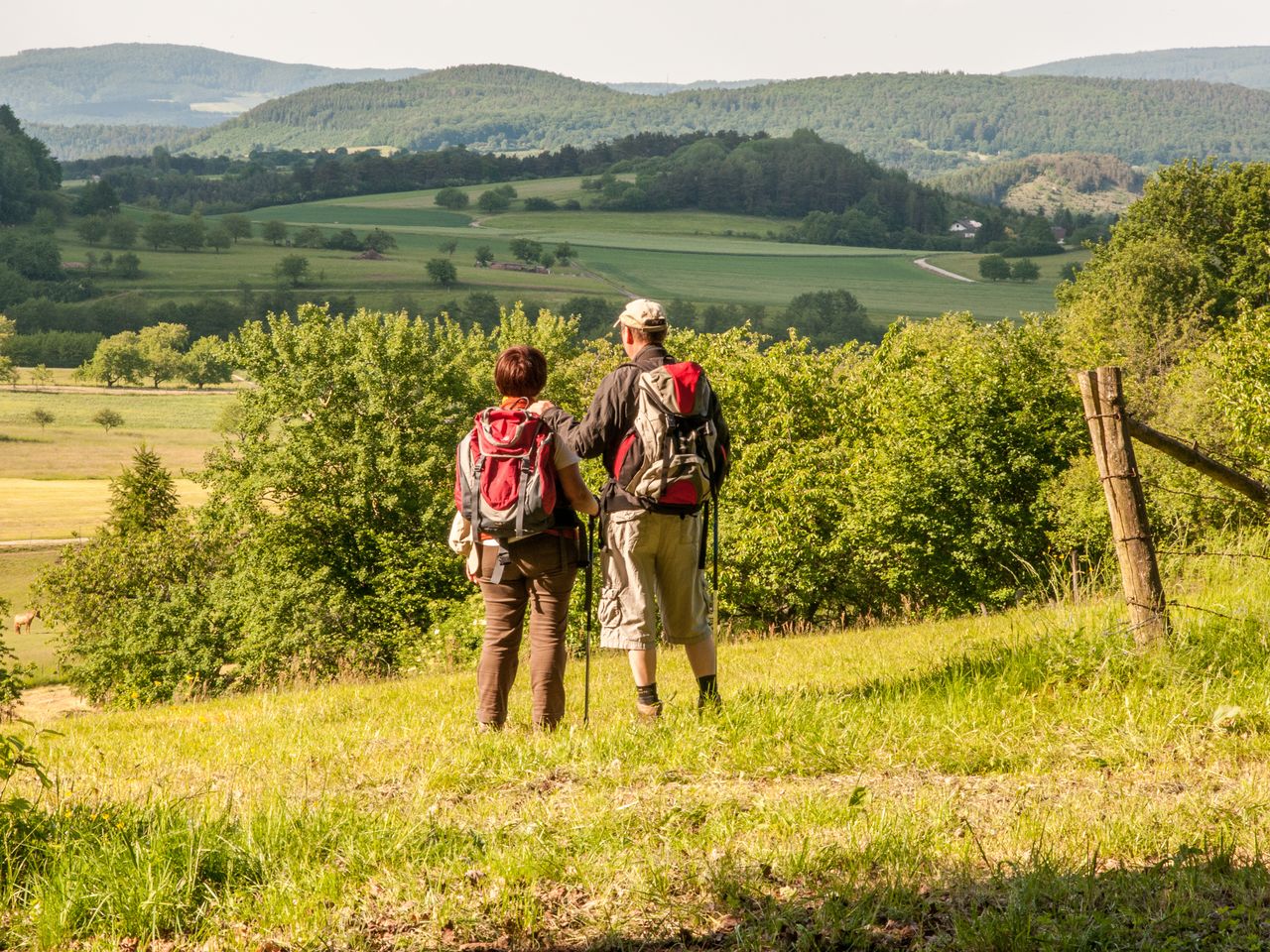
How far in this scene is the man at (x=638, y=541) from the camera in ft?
19.2

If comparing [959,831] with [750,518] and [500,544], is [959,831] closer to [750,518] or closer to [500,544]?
[500,544]

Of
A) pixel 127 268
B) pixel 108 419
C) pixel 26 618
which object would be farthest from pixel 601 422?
pixel 127 268

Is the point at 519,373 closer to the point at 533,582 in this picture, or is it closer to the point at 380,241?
the point at 533,582

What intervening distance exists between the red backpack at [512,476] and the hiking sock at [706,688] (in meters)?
1.20

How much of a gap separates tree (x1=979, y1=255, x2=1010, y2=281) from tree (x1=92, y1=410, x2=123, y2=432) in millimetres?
113301

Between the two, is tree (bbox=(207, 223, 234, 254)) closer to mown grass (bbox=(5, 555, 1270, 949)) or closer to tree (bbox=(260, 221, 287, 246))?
tree (bbox=(260, 221, 287, 246))

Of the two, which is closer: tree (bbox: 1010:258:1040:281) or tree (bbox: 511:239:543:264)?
tree (bbox: 1010:258:1040:281)

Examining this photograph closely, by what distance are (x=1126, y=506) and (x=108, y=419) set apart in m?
121

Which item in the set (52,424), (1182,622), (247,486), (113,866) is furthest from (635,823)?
(52,424)

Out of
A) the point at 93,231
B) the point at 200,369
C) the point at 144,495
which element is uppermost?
the point at 93,231

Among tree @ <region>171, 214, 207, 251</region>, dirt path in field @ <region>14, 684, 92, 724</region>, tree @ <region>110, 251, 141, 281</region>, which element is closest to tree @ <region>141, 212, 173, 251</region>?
tree @ <region>171, 214, 207, 251</region>

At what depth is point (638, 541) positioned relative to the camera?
591 cm

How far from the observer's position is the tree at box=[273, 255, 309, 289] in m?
164

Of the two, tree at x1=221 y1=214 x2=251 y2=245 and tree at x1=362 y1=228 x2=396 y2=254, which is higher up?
tree at x1=221 y1=214 x2=251 y2=245
